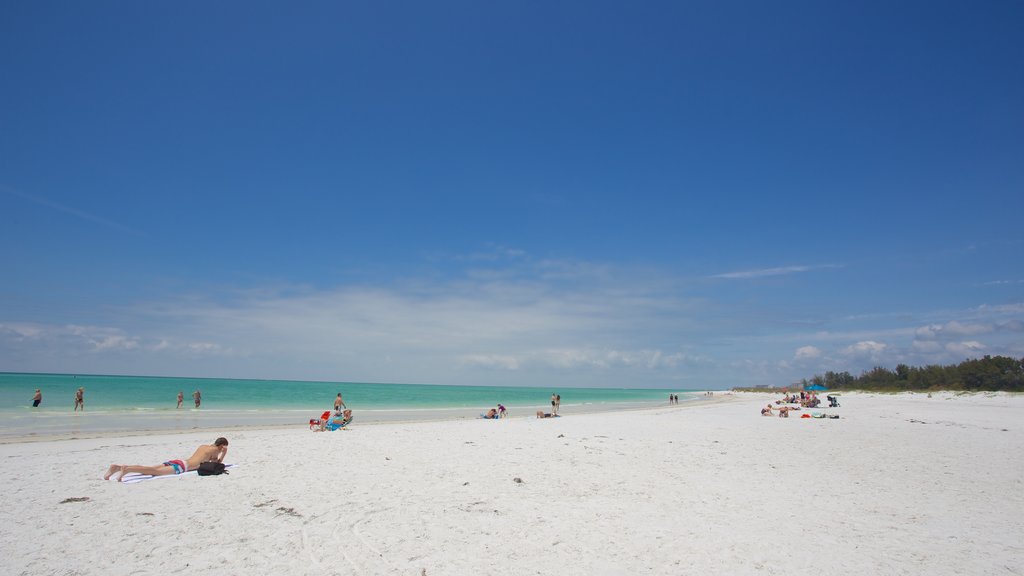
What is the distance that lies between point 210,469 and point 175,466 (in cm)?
72

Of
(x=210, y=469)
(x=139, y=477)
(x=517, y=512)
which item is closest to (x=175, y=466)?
(x=139, y=477)

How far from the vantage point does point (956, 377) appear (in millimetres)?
56531

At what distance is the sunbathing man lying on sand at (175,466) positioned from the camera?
9008 mm

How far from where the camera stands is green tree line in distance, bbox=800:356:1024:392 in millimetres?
51000

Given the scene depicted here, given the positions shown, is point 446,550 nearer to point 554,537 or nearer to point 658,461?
point 554,537

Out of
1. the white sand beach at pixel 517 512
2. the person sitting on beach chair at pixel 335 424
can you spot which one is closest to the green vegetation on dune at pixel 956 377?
the white sand beach at pixel 517 512

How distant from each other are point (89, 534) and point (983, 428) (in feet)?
91.9

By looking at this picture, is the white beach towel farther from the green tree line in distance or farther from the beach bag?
the green tree line in distance

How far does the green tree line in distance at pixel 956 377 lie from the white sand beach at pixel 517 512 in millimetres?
53772

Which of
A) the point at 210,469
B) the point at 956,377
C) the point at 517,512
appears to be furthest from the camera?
the point at 956,377

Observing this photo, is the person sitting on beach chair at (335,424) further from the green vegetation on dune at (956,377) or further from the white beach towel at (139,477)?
the green vegetation on dune at (956,377)

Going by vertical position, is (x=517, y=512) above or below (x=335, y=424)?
above

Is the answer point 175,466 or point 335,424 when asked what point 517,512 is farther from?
point 335,424

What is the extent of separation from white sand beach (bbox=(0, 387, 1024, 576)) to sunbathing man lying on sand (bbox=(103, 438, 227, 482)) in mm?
332
